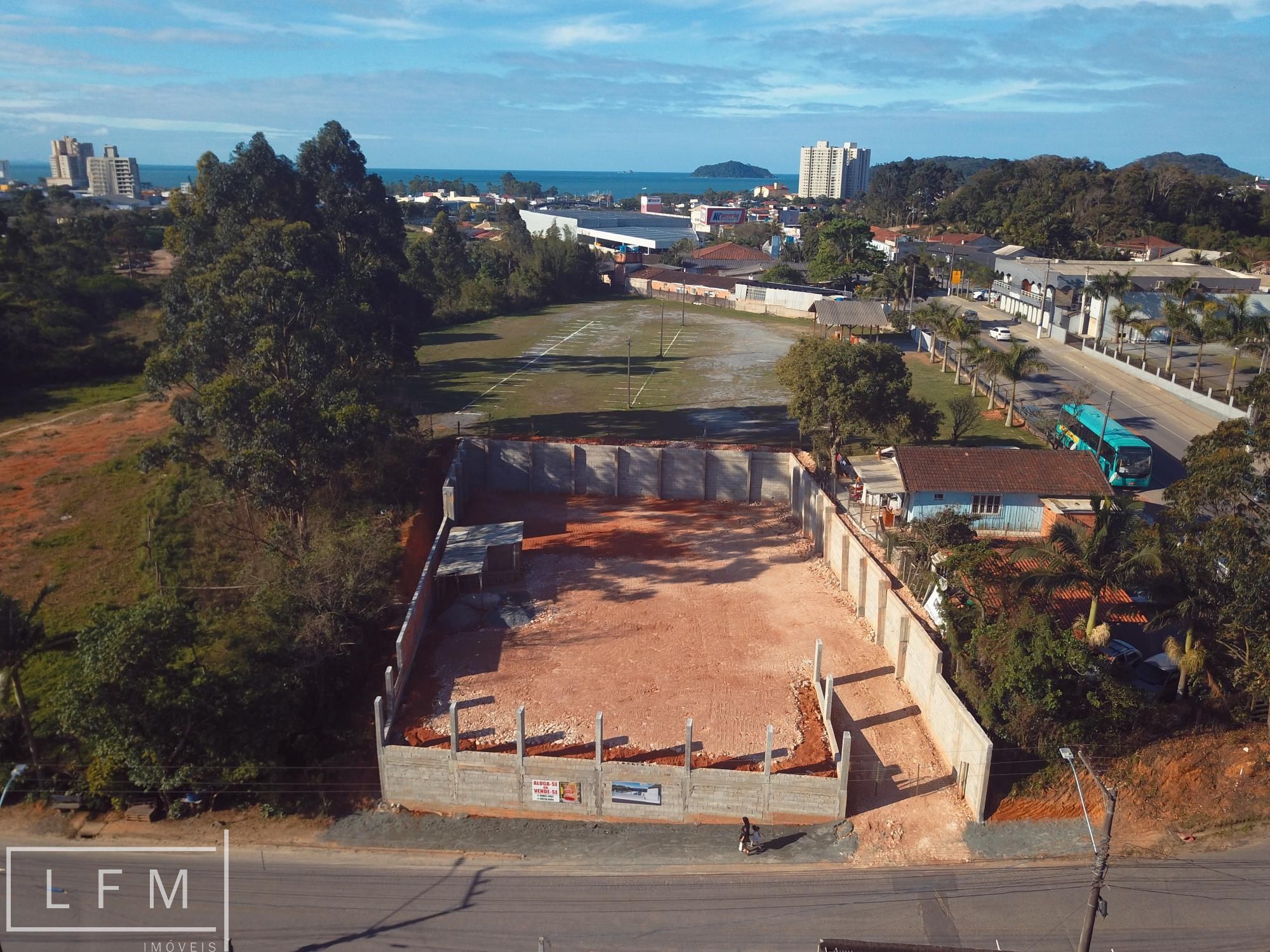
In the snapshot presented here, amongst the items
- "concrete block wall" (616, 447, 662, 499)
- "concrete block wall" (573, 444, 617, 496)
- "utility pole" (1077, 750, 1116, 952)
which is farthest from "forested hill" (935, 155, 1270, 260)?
"utility pole" (1077, 750, 1116, 952)

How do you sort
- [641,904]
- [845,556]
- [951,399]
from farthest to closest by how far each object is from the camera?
[951,399], [845,556], [641,904]

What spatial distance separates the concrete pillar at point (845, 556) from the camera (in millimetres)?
28422

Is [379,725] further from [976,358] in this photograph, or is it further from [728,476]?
[976,358]

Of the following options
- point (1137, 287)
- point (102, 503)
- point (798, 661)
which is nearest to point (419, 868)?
point (798, 661)

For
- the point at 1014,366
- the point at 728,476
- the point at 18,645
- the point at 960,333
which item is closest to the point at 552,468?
the point at 728,476

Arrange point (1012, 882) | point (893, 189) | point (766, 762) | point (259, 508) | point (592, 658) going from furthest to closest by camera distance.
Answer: point (893, 189)
point (259, 508)
point (592, 658)
point (766, 762)
point (1012, 882)

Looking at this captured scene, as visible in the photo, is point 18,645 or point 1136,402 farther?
point 1136,402

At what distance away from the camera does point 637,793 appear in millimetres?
19141

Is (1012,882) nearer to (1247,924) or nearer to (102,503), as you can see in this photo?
(1247,924)

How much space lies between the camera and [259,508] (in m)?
27.7

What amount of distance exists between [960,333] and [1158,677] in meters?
30.0

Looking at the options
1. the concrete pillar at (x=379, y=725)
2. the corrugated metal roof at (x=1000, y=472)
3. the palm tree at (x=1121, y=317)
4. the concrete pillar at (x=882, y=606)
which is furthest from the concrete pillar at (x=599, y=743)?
the palm tree at (x=1121, y=317)

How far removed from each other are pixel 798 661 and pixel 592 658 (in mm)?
5366

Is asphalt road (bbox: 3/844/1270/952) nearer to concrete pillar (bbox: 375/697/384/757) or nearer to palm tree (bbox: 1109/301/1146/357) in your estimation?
concrete pillar (bbox: 375/697/384/757)
